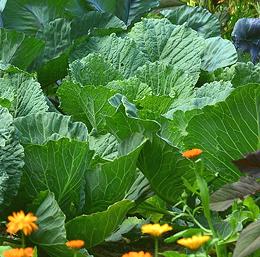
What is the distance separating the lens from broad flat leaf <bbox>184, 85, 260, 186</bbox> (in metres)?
2.32

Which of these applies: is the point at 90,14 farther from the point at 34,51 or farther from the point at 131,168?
the point at 131,168

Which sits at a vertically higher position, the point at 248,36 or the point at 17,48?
the point at 17,48

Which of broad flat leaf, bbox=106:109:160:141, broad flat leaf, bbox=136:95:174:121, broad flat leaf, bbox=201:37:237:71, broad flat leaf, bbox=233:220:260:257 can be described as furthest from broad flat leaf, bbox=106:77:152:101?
broad flat leaf, bbox=233:220:260:257

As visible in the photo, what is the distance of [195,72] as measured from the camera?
10.5ft

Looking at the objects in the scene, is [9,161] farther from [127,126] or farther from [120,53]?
[120,53]

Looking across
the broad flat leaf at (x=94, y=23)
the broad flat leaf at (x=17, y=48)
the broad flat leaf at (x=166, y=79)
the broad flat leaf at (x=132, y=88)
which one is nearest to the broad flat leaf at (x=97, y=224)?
the broad flat leaf at (x=132, y=88)

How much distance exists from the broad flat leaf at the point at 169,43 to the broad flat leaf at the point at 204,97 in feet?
1.20

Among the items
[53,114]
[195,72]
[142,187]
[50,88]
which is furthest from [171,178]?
[50,88]

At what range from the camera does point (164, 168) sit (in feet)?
7.80

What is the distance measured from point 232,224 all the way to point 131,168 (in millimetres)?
437

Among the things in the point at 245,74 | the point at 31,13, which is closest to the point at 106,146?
the point at 245,74

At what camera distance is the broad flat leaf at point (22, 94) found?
268 cm

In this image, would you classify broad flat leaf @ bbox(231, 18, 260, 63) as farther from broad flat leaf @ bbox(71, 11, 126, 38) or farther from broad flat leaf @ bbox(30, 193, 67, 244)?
broad flat leaf @ bbox(30, 193, 67, 244)

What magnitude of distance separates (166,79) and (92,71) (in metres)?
A: 0.29
